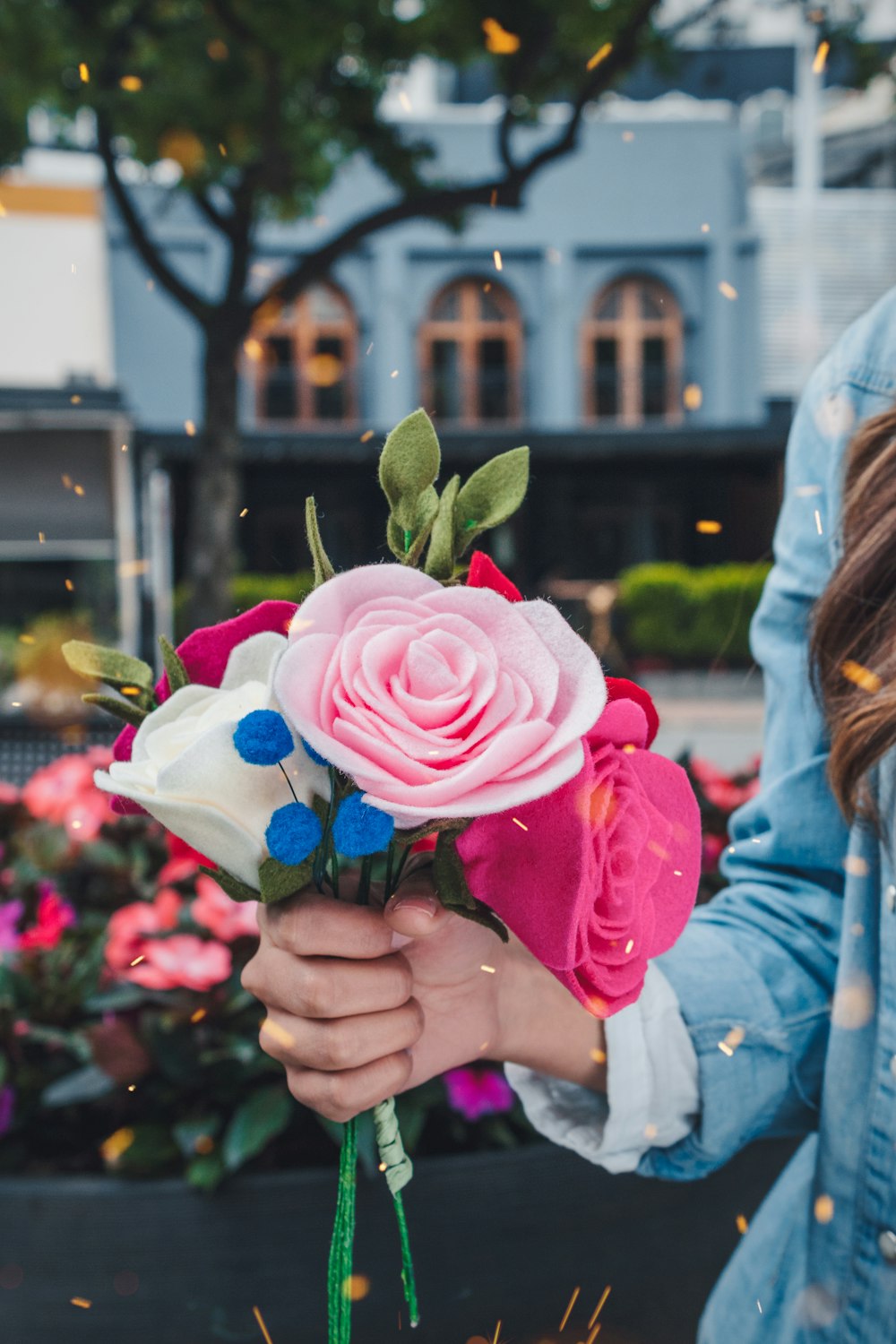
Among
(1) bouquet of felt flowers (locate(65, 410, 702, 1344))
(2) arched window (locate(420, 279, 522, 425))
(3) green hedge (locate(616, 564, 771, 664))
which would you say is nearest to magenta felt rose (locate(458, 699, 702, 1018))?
(1) bouquet of felt flowers (locate(65, 410, 702, 1344))

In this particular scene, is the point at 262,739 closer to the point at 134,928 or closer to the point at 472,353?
the point at 134,928

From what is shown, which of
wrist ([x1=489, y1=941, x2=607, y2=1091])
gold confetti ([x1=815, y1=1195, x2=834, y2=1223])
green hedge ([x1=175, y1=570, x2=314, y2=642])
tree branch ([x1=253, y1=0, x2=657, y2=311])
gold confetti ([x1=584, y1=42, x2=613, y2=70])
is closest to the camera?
wrist ([x1=489, y1=941, x2=607, y2=1091])

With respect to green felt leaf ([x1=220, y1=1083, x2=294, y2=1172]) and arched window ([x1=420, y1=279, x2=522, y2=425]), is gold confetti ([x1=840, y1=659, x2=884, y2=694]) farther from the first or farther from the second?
arched window ([x1=420, y1=279, x2=522, y2=425])

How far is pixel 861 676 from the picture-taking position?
889 millimetres

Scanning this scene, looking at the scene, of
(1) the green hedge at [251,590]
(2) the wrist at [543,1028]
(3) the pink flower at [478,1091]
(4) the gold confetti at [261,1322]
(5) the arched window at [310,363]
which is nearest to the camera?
(2) the wrist at [543,1028]

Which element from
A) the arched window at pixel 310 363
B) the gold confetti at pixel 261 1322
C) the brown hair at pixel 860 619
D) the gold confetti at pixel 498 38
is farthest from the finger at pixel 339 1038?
the arched window at pixel 310 363

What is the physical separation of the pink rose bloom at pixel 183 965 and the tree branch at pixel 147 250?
442cm

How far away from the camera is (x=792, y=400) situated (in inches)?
572

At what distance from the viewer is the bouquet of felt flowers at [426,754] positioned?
514 mm

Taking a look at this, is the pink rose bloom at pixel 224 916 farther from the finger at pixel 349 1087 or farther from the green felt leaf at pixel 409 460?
the green felt leaf at pixel 409 460

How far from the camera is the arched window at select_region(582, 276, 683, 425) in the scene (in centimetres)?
1479

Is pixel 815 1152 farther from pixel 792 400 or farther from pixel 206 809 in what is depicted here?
pixel 792 400

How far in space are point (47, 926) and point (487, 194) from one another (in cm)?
415

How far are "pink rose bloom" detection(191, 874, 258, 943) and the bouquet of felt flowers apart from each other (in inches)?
41.8
